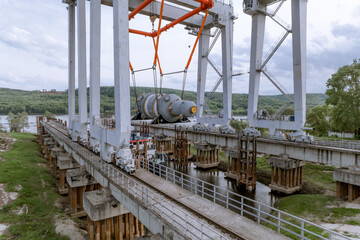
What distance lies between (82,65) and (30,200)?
13.6 metres

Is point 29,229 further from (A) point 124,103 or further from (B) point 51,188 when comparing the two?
(A) point 124,103

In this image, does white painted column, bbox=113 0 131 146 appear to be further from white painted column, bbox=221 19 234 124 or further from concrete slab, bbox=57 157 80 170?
white painted column, bbox=221 19 234 124

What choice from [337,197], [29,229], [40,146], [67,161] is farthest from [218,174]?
[40,146]

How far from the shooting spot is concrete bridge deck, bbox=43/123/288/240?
7.78m

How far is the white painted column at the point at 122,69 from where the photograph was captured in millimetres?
14766

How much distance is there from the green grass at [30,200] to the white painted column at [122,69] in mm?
8177

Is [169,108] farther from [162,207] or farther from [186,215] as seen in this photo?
[186,215]

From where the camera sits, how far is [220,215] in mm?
9227

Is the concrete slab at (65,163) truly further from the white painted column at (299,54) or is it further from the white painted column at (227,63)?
the white painted column at (299,54)

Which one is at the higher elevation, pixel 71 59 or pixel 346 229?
pixel 71 59

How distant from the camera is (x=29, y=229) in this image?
49.4 ft

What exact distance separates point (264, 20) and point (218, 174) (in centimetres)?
2032

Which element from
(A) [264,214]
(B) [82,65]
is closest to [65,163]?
(B) [82,65]

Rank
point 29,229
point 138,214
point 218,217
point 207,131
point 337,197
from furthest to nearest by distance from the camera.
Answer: point 207,131
point 337,197
point 29,229
point 138,214
point 218,217
